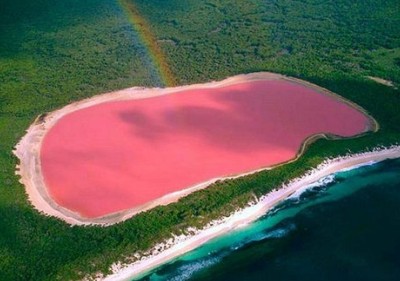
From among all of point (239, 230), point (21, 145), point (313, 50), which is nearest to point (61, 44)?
point (21, 145)

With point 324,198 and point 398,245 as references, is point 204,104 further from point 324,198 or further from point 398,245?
point 398,245

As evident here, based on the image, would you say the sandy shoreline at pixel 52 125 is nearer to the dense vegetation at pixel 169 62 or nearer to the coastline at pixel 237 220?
the dense vegetation at pixel 169 62

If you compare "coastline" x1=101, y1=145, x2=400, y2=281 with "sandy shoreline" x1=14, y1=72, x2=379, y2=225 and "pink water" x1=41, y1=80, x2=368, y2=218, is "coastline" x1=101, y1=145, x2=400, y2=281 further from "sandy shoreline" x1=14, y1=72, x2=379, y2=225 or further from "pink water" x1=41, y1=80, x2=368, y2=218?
"pink water" x1=41, y1=80, x2=368, y2=218

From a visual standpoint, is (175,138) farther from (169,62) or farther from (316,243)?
(169,62)

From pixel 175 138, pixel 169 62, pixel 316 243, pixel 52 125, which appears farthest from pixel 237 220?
pixel 169 62

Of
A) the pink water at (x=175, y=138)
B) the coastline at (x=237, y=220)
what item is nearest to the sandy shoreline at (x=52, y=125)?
the pink water at (x=175, y=138)
